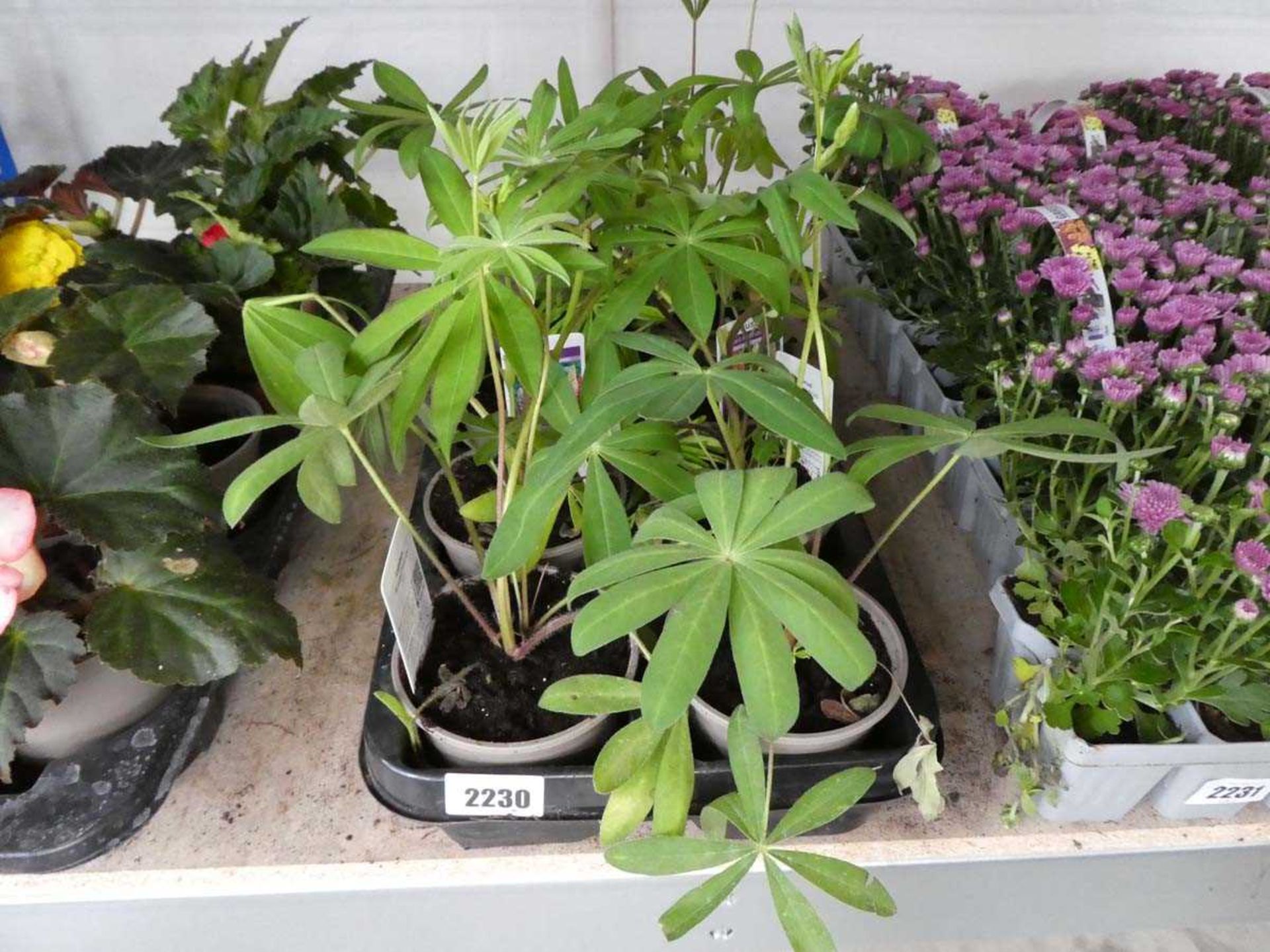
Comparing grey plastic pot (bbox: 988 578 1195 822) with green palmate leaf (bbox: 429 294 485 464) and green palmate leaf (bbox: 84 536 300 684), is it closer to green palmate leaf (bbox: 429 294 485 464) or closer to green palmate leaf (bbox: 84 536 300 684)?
green palmate leaf (bbox: 429 294 485 464)

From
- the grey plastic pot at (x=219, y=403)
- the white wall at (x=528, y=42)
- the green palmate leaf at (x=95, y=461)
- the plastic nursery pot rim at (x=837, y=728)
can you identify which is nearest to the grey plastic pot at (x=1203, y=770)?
the plastic nursery pot rim at (x=837, y=728)

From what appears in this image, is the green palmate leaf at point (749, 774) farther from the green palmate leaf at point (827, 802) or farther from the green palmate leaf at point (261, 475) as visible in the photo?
the green palmate leaf at point (261, 475)

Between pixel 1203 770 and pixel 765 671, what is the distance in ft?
1.48

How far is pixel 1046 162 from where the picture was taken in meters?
1.25

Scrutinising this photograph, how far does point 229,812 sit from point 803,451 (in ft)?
2.07

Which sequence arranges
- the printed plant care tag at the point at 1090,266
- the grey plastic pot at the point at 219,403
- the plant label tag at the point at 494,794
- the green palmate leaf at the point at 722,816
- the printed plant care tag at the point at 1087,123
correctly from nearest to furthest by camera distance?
the green palmate leaf at the point at 722,816
the plant label tag at the point at 494,794
the printed plant care tag at the point at 1090,266
the grey plastic pot at the point at 219,403
the printed plant care tag at the point at 1087,123

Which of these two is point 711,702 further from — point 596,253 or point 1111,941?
point 1111,941

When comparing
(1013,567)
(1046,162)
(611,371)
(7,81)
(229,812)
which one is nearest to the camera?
(611,371)

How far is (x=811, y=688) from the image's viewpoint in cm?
82

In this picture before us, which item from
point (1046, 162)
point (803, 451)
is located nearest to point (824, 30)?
point (1046, 162)

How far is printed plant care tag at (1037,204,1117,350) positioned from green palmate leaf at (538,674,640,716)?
0.55 metres

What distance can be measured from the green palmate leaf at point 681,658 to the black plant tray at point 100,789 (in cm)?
52

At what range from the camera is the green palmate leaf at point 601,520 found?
66 centimetres

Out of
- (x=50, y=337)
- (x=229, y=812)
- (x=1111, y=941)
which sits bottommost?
(x=1111, y=941)
